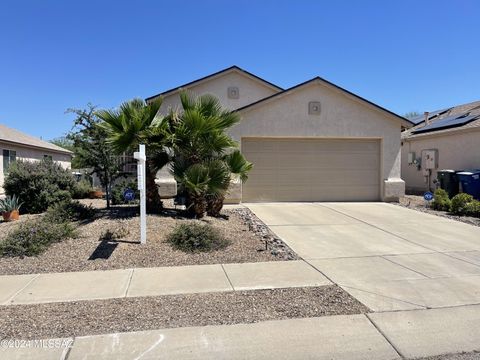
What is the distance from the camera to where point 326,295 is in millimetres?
5434

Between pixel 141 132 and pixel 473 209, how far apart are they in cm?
1023

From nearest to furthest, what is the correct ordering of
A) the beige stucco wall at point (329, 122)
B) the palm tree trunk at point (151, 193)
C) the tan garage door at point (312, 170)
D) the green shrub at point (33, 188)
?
the palm tree trunk at point (151, 193), the green shrub at point (33, 188), the beige stucco wall at point (329, 122), the tan garage door at point (312, 170)

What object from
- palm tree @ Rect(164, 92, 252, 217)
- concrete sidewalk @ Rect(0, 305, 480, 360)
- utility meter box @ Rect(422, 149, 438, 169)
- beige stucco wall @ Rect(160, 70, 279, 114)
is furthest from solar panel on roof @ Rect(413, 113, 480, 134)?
concrete sidewalk @ Rect(0, 305, 480, 360)

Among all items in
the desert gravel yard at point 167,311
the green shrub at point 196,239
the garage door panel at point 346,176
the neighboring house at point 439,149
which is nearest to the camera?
the desert gravel yard at point 167,311

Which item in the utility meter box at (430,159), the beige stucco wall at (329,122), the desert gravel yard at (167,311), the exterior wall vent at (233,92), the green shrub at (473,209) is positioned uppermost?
the exterior wall vent at (233,92)

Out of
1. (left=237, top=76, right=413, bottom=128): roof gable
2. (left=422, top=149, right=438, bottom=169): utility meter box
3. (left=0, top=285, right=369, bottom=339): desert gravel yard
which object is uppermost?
(left=237, top=76, right=413, bottom=128): roof gable

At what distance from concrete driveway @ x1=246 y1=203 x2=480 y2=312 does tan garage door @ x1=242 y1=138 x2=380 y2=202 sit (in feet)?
5.25

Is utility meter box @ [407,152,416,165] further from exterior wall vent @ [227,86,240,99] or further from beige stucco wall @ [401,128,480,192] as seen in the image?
exterior wall vent @ [227,86,240,99]

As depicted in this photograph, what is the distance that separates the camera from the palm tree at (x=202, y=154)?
32.5ft

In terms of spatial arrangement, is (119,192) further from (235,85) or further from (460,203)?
(460,203)

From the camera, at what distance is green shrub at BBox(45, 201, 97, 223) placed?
9219 millimetres

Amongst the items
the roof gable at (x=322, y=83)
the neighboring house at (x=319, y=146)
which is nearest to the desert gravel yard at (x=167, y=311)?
the neighboring house at (x=319, y=146)

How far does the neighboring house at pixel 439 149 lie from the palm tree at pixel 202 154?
37.2 feet

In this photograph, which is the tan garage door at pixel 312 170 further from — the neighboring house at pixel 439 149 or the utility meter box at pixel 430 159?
the neighboring house at pixel 439 149
